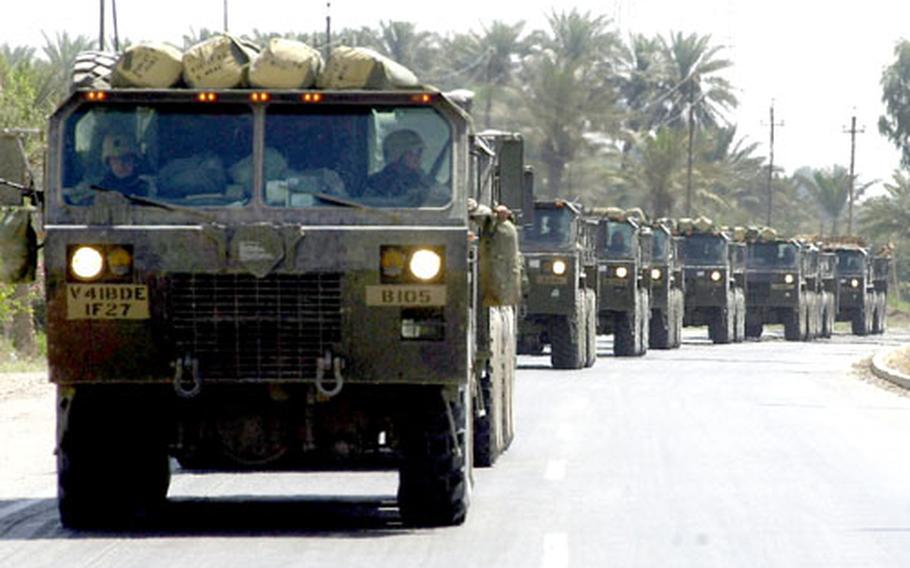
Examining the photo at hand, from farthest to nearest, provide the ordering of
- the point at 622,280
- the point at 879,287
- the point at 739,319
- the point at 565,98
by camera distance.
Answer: the point at 879,287 → the point at 565,98 → the point at 739,319 → the point at 622,280

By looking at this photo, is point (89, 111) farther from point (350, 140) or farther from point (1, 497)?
point (1, 497)

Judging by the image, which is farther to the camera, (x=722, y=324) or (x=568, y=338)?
(x=722, y=324)

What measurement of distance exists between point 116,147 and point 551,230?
72.2 feet

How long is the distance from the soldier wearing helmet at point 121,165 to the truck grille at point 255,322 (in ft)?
2.05

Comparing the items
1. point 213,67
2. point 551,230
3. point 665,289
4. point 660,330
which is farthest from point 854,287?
point 213,67

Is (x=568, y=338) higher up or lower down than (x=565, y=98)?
lower down

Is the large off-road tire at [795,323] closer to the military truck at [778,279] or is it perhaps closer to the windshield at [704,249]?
the military truck at [778,279]

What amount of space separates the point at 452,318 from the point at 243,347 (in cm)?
112

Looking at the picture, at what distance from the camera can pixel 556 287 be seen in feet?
110

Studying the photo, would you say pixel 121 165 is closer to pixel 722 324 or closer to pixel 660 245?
pixel 660 245

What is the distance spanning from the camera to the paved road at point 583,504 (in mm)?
11492

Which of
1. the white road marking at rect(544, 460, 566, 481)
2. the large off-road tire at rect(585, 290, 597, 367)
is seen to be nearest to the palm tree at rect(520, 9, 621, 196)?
the large off-road tire at rect(585, 290, 597, 367)

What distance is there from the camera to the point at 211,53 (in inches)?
488

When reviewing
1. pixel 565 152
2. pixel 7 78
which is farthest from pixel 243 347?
pixel 565 152
